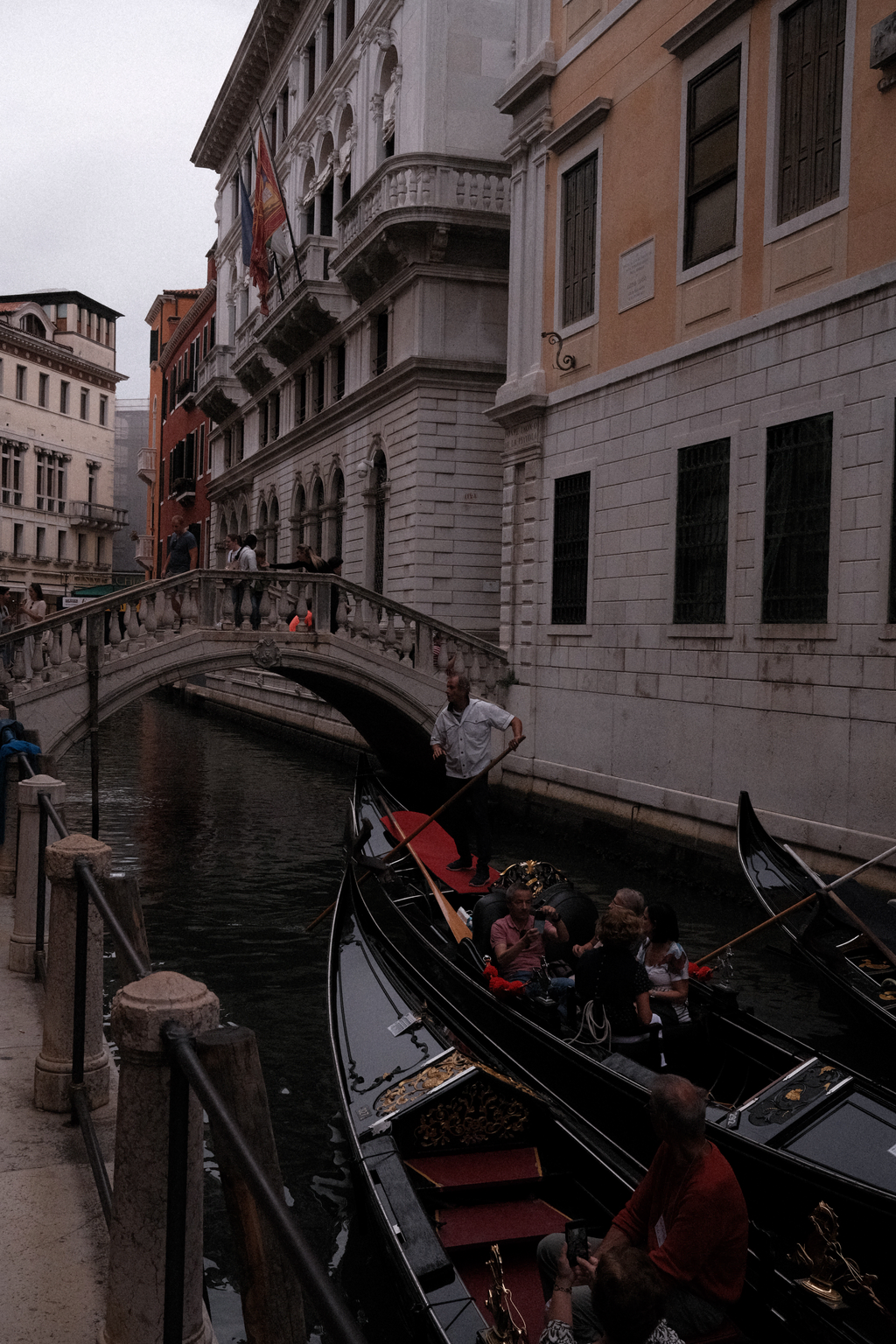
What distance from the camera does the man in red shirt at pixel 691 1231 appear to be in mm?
2848

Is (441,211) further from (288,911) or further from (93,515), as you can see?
(93,515)

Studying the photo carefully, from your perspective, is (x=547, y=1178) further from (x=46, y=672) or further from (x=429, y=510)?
(x=429, y=510)

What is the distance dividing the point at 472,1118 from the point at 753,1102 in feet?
3.19

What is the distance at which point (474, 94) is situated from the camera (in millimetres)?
17281

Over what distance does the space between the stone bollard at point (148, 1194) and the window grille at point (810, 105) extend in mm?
8289

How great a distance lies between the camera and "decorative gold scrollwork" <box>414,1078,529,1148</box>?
3916mm

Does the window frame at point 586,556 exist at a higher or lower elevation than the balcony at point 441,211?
lower

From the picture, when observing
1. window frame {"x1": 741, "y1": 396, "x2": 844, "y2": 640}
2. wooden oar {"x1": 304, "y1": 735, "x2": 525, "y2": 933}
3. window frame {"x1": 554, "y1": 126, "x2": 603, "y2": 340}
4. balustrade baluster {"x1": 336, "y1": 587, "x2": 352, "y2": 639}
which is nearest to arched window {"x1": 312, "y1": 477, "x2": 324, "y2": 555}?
balustrade baluster {"x1": 336, "y1": 587, "x2": 352, "y2": 639}

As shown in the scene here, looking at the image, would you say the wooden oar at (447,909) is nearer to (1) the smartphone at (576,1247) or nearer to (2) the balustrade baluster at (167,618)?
(1) the smartphone at (576,1247)

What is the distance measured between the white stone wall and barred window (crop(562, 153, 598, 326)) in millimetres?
938

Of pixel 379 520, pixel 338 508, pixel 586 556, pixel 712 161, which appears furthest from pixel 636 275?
pixel 338 508

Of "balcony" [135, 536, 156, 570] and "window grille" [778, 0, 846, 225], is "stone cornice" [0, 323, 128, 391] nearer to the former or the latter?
"balcony" [135, 536, 156, 570]

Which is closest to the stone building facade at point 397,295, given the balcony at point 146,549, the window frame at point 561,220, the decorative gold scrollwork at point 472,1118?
the window frame at point 561,220

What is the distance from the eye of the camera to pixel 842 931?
21.9 feet
